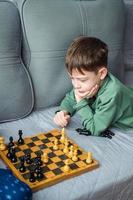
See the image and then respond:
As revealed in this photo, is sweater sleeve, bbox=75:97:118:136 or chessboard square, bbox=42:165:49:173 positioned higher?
sweater sleeve, bbox=75:97:118:136

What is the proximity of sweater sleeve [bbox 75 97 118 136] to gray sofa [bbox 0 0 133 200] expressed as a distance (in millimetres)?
47

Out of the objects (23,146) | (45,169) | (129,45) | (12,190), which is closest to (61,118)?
(23,146)

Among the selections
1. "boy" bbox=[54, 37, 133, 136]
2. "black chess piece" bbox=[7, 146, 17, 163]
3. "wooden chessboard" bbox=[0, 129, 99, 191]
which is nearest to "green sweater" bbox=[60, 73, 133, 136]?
"boy" bbox=[54, 37, 133, 136]

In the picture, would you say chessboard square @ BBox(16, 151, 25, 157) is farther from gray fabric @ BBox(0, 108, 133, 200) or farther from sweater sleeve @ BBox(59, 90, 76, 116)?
sweater sleeve @ BBox(59, 90, 76, 116)

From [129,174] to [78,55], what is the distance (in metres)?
0.50

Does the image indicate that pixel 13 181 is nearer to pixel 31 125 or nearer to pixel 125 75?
pixel 31 125

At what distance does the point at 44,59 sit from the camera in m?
1.57

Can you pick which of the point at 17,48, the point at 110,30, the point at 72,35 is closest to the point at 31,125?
the point at 17,48

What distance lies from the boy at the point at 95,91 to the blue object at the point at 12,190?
0.52 m

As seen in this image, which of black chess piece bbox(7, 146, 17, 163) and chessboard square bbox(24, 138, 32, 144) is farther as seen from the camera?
chessboard square bbox(24, 138, 32, 144)

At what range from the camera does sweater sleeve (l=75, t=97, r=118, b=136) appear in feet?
4.54

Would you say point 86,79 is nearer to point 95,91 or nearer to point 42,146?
point 95,91

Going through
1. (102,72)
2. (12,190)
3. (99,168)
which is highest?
(102,72)

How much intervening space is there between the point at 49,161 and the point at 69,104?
17.3 inches
